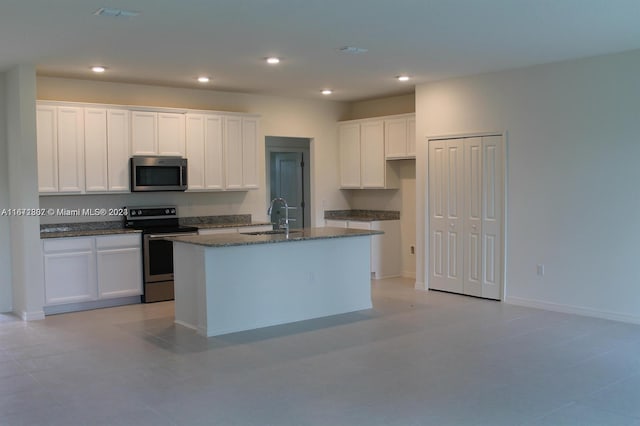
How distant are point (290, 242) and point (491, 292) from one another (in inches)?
103

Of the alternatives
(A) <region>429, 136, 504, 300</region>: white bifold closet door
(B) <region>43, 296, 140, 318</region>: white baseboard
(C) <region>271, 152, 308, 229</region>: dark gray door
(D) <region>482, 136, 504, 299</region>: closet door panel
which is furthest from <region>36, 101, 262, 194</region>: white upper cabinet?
(D) <region>482, 136, 504, 299</region>: closet door panel

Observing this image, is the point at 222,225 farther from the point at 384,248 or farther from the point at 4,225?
the point at 4,225

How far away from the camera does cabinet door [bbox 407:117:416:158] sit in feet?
26.6

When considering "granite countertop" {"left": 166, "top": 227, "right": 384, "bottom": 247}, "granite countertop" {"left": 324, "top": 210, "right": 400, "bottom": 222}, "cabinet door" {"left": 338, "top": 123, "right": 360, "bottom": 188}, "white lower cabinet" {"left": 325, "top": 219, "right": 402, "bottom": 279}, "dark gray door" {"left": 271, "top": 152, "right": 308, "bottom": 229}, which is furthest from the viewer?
"dark gray door" {"left": 271, "top": 152, "right": 308, "bottom": 229}

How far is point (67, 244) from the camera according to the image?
6508 millimetres

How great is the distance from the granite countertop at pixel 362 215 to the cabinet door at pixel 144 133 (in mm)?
3019

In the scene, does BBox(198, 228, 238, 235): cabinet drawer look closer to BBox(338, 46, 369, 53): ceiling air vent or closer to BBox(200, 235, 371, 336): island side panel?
BBox(200, 235, 371, 336): island side panel

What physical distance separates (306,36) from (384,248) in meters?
4.16

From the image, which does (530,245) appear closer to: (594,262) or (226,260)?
(594,262)

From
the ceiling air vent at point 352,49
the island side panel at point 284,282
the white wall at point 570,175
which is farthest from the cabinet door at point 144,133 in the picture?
the white wall at point 570,175

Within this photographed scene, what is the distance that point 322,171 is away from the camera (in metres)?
9.20

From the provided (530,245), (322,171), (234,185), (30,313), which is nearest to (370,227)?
(322,171)

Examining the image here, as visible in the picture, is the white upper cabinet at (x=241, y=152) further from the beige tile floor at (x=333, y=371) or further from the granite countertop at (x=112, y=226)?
the beige tile floor at (x=333, y=371)

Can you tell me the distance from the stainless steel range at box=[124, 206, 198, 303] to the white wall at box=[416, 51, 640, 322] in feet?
12.5
